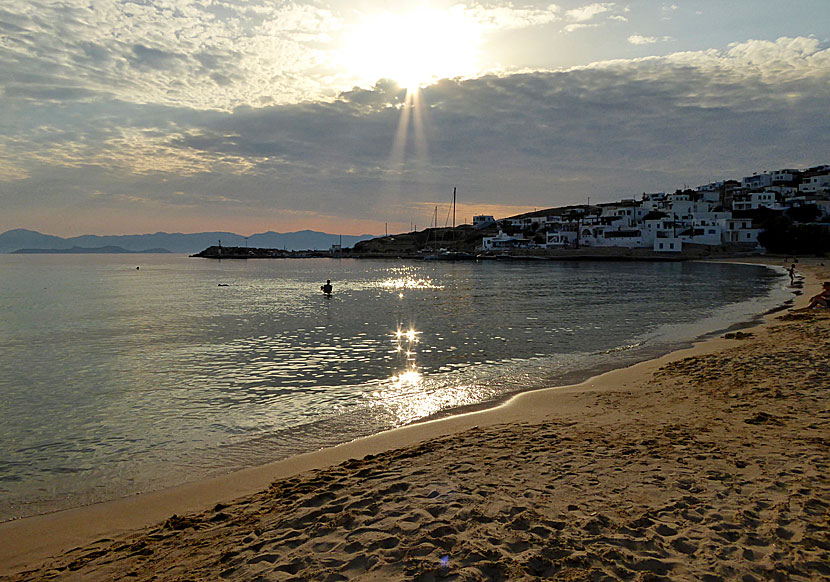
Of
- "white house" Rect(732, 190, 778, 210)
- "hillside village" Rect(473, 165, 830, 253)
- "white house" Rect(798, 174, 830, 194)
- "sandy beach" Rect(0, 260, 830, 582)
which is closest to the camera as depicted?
"sandy beach" Rect(0, 260, 830, 582)

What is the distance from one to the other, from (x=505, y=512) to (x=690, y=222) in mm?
146723

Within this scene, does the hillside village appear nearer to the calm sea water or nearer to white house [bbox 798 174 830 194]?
white house [bbox 798 174 830 194]

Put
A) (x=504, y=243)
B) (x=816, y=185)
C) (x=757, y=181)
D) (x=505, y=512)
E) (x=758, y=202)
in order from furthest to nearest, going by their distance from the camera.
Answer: (x=757, y=181)
(x=504, y=243)
(x=816, y=185)
(x=758, y=202)
(x=505, y=512)

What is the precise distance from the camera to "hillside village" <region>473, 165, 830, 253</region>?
12094 centimetres

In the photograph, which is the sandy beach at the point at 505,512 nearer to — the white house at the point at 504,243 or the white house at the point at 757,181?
the white house at the point at 504,243

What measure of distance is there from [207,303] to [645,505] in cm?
4379

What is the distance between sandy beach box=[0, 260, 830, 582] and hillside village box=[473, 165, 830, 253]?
125160 mm

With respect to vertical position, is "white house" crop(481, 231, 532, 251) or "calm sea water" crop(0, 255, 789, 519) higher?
"white house" crop(481, 231, 532, 251)

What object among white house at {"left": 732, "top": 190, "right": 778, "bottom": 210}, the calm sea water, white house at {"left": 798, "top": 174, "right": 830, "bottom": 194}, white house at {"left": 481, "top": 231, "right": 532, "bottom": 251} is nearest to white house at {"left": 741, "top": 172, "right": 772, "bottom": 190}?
white house at {"left": 798, "top": 174, "right": 830, "bottom": 194}

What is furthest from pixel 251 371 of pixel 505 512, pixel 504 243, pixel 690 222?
pixel 504 243

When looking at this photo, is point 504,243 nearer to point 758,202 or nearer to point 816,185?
point 758,202

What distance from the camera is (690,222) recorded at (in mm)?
131750

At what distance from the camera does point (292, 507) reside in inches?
253

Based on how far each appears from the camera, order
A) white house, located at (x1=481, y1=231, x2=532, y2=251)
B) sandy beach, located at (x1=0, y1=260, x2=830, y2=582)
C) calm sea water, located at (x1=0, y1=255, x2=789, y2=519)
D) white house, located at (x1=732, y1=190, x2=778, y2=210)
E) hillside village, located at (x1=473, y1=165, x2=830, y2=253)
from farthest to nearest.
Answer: white house, located at (x1=481, y1=231, x2=532, y2=251), white house, located at (x1=732, y1=190, x2=778, y2=210), hillside village, located at (x1=473, y1=165, x2=830, y2=253), calm sea water, located at (x1=0, y1=255, x2=789, y2=519), sandy beach, located at (x1=0, y1=260, x2=830, y2=582)
